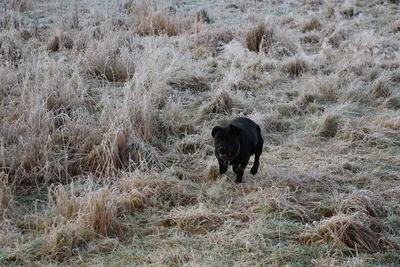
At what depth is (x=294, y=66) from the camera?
762 cm

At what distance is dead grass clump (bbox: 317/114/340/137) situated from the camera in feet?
19.0


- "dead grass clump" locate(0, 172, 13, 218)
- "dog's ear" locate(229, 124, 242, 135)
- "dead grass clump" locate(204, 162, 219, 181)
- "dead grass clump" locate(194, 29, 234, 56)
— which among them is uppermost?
"dog's ear" locate(229, 124, 242, 135)

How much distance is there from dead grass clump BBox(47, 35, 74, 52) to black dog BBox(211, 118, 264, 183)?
14.8ft

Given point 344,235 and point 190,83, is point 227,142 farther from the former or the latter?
point 190,83

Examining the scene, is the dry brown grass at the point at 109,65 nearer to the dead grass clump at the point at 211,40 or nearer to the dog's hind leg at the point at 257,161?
the dead grass clump at the point at 211,40

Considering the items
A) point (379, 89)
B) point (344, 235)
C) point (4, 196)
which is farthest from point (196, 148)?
point (379, 89)

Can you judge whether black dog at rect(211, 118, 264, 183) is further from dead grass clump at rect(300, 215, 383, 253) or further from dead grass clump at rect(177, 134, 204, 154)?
dead grass clump at rect(300, 215, 383, 253)

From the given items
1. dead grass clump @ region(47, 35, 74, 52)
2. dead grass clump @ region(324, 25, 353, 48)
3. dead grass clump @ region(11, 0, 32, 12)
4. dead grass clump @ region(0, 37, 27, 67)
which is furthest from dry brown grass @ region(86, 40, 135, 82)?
dead grass clump @ region(11, 0, 32, 12)

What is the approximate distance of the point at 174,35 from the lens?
367 inches

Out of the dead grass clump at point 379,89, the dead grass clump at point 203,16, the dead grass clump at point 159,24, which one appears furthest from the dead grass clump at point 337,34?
the dead grass clump at point 159,24

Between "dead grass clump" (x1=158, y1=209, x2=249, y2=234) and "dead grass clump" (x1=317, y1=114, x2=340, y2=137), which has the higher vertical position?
"dead grass clump" (x1=158, y1=209, x2=249, y2=234)

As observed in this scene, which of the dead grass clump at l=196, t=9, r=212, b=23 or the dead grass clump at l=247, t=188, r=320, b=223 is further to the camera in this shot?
the dead grass clump at l=196, t=9, r=212, b=23

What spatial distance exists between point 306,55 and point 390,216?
4.61 m

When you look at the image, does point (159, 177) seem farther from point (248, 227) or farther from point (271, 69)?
point (271, 69)
